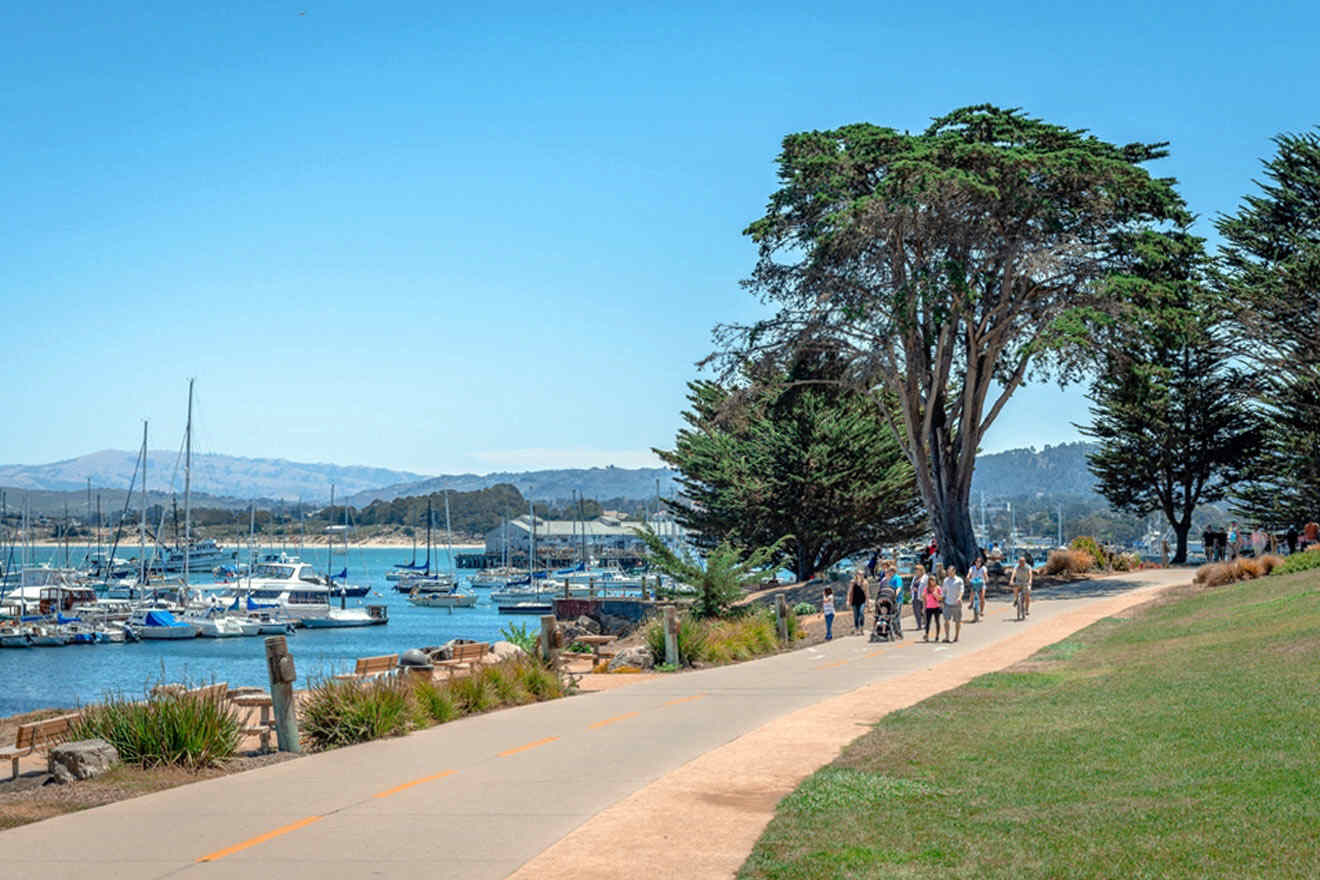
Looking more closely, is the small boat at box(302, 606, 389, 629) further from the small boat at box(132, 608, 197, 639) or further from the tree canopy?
the tree canopy

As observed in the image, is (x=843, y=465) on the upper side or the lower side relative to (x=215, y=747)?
upper

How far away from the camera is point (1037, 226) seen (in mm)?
43125

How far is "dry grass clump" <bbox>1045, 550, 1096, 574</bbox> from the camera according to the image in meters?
47.8

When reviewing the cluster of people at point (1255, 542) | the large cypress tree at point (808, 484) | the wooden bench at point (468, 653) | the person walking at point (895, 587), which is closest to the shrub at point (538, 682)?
the wooden bench at point (468, 653)

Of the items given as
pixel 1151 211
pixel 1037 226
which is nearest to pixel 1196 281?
pixel 1151 211

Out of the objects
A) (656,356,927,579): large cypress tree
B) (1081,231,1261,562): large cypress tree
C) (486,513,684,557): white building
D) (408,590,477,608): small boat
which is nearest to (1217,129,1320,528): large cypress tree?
Result: (1081,231,1261,562): large cypress tree

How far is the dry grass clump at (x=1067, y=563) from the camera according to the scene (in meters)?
47.8

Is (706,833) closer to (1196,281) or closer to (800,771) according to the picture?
(800,771)

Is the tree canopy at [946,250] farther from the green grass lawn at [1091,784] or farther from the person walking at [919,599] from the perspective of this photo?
the green grass lawn at [1091,784]

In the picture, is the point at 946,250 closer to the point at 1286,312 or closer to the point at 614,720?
the point at 1286,312

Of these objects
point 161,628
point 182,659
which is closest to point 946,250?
point 182,659

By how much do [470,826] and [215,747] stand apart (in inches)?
174

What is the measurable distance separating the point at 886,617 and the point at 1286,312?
2923 cm

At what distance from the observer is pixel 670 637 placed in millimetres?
25594
